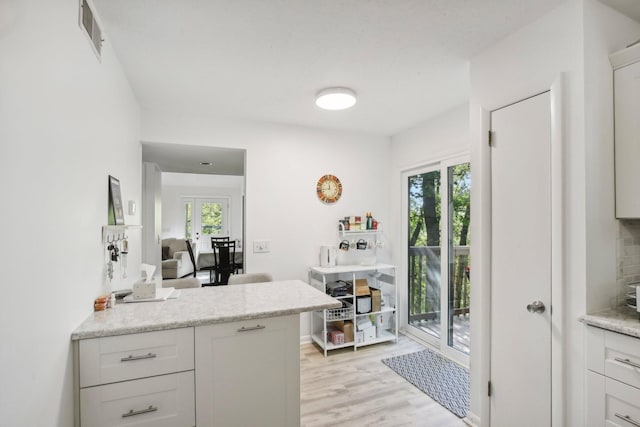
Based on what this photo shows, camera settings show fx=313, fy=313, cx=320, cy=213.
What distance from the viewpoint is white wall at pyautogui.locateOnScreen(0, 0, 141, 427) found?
90 centimetres

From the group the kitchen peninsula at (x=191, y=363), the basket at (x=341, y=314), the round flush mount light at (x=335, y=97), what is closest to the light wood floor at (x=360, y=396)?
the basket at (x=341, y=314)

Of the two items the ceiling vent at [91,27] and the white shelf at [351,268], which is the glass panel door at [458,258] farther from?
the ceiling vent at [91,27]

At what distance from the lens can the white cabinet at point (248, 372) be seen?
5.07ft

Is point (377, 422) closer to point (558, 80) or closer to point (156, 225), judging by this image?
point (558, 80)

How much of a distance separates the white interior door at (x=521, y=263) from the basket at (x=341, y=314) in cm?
162

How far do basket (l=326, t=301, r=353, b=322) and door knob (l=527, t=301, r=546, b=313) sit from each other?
6.38ft

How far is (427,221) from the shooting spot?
11.7 ft

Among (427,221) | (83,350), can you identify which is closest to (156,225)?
(83,350)

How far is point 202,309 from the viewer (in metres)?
1.69

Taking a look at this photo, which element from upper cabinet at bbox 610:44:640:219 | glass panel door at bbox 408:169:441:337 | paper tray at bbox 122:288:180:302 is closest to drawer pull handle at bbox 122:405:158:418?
paper tray at bbox 122:288:180:302

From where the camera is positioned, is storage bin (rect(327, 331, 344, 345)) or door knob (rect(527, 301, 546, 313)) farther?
storage bin (rect(327, 331, 344, 345))

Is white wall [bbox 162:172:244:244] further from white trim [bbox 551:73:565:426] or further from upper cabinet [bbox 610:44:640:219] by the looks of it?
upper cabinet [bbox 610:44:640:219]

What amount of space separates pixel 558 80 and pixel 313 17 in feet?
4.17

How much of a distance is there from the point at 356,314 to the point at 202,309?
2037 mm
